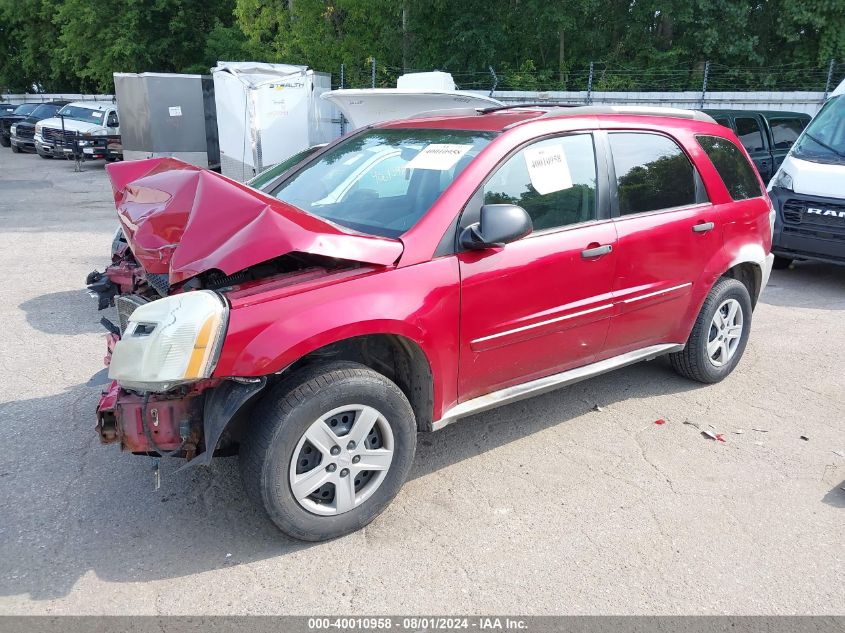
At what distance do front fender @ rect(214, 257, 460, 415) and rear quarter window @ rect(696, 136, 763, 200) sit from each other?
2391mm

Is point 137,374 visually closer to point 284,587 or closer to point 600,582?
point 284,587

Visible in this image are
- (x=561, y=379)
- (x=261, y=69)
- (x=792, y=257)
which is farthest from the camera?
(x=261, y=69)

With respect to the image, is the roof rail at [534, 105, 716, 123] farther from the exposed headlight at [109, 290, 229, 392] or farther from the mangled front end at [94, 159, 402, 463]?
the exposed headlight at [109, 290, 229, 392]

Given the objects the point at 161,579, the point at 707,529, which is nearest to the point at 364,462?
the point at 161,579

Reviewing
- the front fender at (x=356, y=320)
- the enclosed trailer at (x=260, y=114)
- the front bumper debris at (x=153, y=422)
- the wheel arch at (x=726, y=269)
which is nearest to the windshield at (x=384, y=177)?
Result: the front fender at (x=356, y=320)

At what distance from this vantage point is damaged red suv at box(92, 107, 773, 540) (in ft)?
9.50

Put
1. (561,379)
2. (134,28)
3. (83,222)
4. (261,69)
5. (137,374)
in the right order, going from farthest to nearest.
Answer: (134,28) < (261,69) < (83,222) < (561,379) < (137,374)

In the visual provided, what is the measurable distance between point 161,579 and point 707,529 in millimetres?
2442

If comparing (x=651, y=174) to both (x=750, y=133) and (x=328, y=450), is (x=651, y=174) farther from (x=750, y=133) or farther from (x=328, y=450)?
(x=750, y=133)

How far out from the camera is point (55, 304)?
646 centimetres

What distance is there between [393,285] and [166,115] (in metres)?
15.5

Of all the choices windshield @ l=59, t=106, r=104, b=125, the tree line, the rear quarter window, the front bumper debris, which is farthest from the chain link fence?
the front bumper debris

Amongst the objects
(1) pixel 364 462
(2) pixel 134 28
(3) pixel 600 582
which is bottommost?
(3) pixel 600 582

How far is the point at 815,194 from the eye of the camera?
7.63 m
